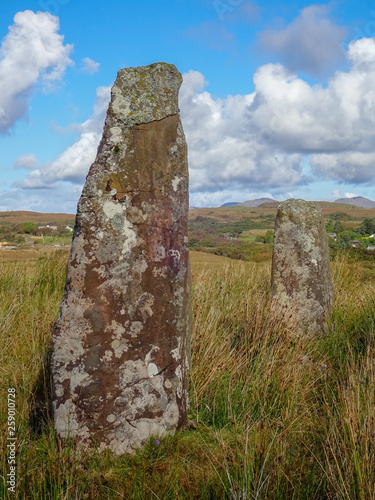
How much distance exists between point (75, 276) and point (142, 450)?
4.15ft

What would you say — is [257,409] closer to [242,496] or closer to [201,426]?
[201,426]

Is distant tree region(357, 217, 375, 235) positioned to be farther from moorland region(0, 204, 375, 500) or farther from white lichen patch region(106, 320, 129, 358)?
white lichen patch region(106, 320, 129, 358)

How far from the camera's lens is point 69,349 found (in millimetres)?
3342

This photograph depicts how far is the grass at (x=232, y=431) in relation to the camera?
277 centimetres

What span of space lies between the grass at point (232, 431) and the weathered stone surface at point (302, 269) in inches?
22.7

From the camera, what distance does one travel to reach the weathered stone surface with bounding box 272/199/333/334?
6.85 meters

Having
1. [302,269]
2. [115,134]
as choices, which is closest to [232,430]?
[115,134]

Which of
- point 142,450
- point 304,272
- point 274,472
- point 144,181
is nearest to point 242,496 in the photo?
point 274,472

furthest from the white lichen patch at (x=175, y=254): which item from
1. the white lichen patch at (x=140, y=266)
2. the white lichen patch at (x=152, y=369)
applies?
the white lichen patch at (x=152, y=369)

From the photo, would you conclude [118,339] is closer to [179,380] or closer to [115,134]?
[179,380]

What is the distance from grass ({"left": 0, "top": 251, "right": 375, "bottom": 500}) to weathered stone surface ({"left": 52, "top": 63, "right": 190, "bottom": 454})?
0.23 m

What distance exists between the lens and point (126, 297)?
3381mm

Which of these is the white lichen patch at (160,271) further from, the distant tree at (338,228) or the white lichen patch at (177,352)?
the distant tree at (338,228)

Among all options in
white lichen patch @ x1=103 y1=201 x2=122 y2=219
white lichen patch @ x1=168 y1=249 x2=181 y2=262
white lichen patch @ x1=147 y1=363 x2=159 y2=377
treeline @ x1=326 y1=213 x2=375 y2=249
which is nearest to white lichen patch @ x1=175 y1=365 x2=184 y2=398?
white lichen patch @ x1=147 y1=363 x2=159 y2=377
